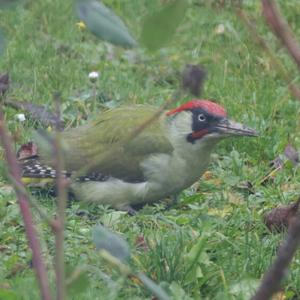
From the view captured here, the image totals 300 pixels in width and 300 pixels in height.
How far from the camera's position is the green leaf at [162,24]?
5.89 ft

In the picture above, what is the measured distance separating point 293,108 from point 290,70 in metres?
0.75

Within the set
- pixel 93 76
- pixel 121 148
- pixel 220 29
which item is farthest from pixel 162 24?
pixel 220 29

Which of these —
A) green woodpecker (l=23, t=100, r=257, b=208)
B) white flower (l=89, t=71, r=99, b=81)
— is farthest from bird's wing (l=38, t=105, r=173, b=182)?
white flower (l=89, t=71, r=99, b=81)

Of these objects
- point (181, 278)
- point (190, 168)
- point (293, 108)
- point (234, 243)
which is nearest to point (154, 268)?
point (181, 278)

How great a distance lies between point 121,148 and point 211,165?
80 centimetres

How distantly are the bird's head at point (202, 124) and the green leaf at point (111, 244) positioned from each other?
141 inches

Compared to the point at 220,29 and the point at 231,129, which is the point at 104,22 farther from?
the point at 220,29

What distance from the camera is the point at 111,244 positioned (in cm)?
215

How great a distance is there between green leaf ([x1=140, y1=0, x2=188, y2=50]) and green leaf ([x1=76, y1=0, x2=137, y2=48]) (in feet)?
0.13

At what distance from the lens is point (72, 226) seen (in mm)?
5066

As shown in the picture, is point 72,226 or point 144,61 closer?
point 72,226

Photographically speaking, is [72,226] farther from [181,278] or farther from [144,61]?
[144,61]

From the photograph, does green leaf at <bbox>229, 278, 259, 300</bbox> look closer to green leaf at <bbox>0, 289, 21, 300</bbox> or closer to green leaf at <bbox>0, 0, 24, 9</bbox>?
green leaf at <bbox>0, 289, 21, 300</bbox>

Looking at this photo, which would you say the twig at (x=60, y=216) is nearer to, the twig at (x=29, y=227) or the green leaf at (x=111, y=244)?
the twig at (x=29, y=227)
